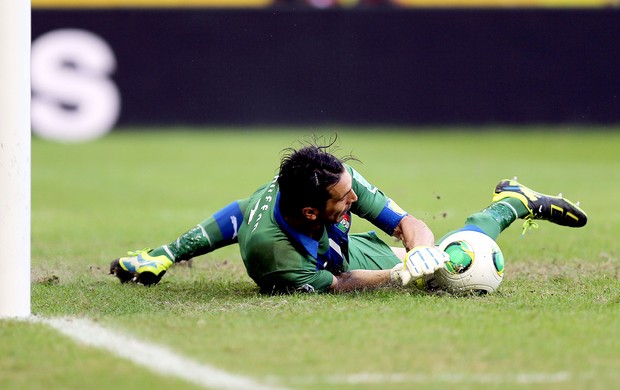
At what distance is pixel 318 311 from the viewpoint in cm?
630

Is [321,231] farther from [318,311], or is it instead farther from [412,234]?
[318,311]

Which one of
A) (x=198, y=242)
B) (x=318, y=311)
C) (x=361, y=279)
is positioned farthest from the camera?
(x=198, y=242)

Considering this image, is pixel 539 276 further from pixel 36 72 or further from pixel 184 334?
pixel 36 72

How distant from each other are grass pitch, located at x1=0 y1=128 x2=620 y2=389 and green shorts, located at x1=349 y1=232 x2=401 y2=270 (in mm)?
502

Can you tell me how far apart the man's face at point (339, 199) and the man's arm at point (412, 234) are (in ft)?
1.54

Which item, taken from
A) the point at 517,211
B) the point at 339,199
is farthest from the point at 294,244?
the point at 517,211

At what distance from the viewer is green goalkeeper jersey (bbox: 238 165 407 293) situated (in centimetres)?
680

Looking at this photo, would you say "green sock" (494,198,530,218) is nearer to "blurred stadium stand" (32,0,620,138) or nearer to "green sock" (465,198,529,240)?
"green sock" (465,198,529,240)

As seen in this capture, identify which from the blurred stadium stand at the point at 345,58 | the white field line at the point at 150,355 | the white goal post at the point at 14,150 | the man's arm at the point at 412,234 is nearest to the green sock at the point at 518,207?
the man's arm at the point at 412,234

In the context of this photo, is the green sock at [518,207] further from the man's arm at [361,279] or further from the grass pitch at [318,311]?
the man's arm at [361,279]

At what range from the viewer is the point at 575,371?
16.2ft

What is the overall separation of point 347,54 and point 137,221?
9847 millimetres

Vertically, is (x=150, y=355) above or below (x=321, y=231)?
below

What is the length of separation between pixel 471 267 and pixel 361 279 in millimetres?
713
